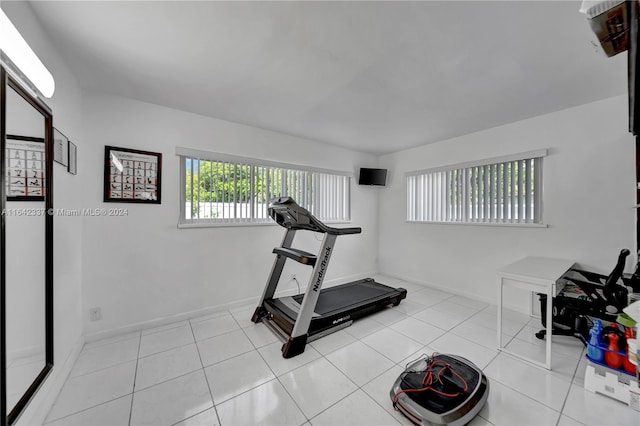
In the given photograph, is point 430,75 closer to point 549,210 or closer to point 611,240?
point 549,210

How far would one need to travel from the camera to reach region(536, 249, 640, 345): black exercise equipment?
1951mm

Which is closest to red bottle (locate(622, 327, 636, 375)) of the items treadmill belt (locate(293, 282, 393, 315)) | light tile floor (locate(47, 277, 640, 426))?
light tile floor (locate(47, 277, 640, 426))

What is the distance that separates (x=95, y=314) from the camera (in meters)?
2.28

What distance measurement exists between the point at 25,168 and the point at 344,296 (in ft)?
9.65

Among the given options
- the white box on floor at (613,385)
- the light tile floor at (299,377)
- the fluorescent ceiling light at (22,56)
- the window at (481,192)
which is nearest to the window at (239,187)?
the light tile floor at (299,377)

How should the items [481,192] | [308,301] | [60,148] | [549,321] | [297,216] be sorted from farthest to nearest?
[481,192] → [297,216] → [308,301] → [549,321] → [60,148]

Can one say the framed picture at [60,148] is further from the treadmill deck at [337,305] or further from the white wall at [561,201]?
the white wall at [561,201]

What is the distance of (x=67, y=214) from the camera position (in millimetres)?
1877

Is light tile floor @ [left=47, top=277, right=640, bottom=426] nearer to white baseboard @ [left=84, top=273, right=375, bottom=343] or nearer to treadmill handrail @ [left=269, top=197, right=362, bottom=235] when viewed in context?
white baseboard @ [left=84, top=273, right=375, bottom=343]

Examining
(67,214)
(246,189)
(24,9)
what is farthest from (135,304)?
(24,9)

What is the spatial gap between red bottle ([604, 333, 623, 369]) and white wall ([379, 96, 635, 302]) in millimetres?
1130

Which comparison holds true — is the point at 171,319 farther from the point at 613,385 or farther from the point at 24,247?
the point at 613,385

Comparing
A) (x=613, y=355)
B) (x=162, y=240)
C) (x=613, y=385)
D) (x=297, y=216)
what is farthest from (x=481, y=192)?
(x=162, y=240)

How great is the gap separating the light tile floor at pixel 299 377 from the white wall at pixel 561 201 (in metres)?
0.89
